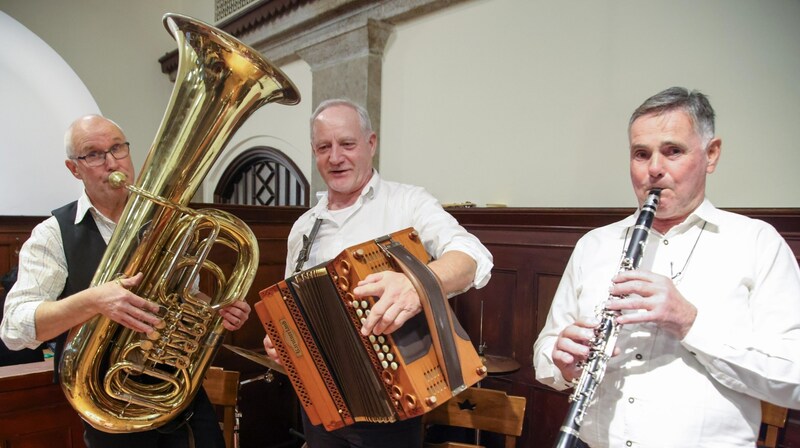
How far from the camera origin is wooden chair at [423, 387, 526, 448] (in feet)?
6.82

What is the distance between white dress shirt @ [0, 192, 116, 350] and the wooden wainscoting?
1.49 m

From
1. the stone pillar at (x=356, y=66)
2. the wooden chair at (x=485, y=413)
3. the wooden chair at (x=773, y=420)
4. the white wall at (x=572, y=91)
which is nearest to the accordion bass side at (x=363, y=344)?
the wooden chair at (x=485, y=413)

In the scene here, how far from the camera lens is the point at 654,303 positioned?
1.12m

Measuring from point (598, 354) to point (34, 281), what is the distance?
5.68ft

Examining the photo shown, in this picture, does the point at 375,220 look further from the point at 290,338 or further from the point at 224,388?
the point at 224,388

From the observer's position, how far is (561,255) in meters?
3.04

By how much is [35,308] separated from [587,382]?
5.36ft

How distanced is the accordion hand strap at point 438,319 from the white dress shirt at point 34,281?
116 centimetres

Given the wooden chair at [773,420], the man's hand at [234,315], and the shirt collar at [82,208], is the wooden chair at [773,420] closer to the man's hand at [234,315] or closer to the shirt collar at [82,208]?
the man's hand at [234,315]

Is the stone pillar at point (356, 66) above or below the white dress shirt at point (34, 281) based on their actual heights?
above

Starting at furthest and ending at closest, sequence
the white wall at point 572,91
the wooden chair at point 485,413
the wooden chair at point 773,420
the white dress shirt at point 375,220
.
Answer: the white wall at point 572,91, the wooden chair at point 485,413, the wooden chair at point 773,420, the white dress shirt at point 375,220

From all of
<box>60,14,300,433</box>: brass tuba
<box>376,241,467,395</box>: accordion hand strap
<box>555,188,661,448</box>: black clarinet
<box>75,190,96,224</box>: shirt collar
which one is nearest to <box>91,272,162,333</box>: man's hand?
<box>60,14,300,433</box>: brass tuba

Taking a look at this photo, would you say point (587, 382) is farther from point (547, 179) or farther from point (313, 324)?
→ point (547, 179)

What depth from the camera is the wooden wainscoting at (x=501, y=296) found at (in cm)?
307
